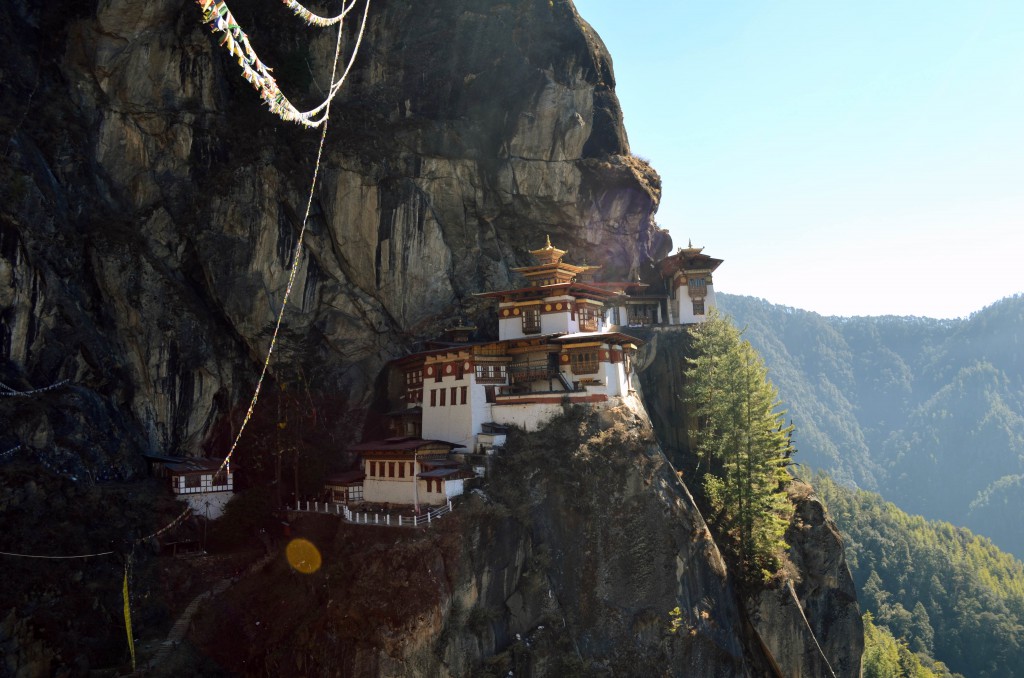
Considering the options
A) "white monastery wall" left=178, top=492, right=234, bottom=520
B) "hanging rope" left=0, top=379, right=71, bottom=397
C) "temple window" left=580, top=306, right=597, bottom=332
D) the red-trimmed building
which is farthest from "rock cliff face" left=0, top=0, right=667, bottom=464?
"temple window" left=580, top=306, right=597, bottom=332

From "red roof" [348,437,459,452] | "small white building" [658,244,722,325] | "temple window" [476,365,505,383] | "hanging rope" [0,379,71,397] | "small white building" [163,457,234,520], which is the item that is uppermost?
"small white building" [658,244,722,325]

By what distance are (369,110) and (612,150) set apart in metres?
17.3

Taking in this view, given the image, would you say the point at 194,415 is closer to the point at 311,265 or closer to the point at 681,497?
the point at 311,265

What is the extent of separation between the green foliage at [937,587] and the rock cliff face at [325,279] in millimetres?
67747

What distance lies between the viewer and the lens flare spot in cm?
3183

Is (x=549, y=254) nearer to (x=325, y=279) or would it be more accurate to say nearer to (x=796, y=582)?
(x=325, y=279)

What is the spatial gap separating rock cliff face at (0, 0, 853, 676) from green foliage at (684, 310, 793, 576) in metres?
2.87

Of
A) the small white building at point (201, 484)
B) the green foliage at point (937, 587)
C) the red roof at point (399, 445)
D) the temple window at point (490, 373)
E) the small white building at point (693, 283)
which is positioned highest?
the small white building at point (693, 283)

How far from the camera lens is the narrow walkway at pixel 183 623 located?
92.2 ft

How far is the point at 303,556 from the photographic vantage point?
1296 inches

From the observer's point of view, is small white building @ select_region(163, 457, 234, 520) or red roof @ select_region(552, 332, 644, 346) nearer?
small white building @ select_region(163, 457, 234, 520)

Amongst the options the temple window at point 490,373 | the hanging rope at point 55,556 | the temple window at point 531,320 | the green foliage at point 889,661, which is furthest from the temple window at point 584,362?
the green foliage at point 889,661

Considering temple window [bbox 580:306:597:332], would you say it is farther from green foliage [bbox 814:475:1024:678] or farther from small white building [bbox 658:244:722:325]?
green foliage [bbox 814:475:1024:678]

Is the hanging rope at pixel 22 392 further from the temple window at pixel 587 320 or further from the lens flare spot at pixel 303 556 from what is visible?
the temple window at pixel 587 320
